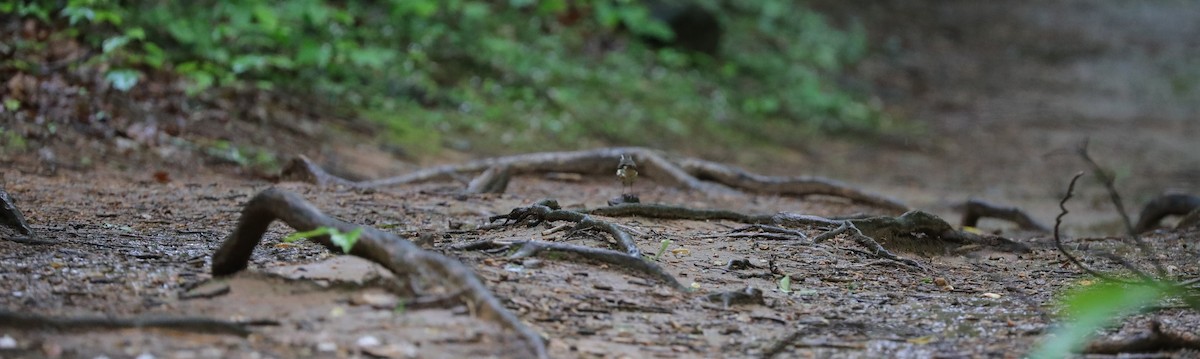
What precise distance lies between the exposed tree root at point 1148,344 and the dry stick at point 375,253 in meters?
1.77

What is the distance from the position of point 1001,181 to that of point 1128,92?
866cm

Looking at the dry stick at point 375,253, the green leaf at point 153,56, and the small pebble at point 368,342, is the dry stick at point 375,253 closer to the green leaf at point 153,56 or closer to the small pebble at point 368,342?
the small pebble at point 368,342

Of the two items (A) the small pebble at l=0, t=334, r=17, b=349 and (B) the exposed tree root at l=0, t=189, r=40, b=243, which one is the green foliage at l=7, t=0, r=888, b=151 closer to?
(B) the exposed tree root at l=0, t=189, r=40, b=243

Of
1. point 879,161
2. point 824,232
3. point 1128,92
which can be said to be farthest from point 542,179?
point 1128,92

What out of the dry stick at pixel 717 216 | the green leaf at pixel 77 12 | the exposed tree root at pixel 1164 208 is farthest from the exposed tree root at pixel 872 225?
the green leaf at pixel 77 12

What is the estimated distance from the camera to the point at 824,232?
205 inches

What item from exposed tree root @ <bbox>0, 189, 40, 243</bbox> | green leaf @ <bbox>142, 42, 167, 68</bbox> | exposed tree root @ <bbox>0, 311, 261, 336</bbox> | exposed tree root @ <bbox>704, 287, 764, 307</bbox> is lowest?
exposed tree root @ <bbox>0, 311, 261, 336</bbox>

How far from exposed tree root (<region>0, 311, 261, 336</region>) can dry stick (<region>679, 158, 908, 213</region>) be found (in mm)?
5352

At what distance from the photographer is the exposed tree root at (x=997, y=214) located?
24.4 ft

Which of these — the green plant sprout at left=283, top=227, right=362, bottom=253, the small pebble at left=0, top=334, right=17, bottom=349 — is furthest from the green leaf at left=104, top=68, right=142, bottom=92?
the small pebble at left=0, top=334, right=17, bottom=349

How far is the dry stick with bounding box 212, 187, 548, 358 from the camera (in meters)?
3.26

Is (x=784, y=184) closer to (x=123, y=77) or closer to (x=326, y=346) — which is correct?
(x=123, y=77)

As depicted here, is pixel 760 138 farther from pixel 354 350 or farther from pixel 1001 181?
pixel 354 350

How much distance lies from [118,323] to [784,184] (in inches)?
223
